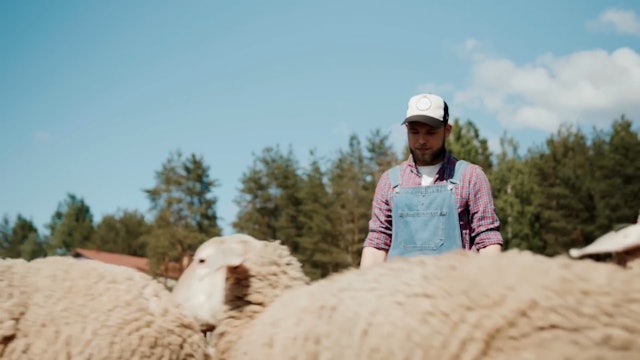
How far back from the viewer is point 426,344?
64.5 inches

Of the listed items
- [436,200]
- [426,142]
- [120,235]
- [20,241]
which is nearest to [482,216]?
[436,200]

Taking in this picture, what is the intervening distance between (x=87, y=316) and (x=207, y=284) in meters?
1.03

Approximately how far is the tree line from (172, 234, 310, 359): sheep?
34.1m

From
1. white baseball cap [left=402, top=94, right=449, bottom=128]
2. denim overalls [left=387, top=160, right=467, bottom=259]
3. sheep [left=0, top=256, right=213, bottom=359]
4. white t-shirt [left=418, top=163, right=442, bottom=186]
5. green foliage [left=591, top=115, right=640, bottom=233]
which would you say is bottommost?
sheep [left=0, top=256, right=213, bottom=359]

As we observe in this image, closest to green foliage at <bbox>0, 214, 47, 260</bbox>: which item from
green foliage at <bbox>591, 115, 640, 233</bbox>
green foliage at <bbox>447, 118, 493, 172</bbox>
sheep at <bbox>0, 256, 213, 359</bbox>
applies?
green foliage at <bbox>447, 118, 493, 172</bbox>

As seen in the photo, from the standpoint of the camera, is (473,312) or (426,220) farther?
(426,220)

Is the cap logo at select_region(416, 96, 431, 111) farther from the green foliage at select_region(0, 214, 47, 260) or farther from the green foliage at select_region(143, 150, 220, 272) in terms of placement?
the green foliage at select_region(0, 214, 47, 260)

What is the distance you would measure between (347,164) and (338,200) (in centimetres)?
362

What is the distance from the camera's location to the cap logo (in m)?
3.45

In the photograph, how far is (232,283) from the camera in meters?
4.59

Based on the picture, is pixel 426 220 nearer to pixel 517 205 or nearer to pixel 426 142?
pixel 426 142

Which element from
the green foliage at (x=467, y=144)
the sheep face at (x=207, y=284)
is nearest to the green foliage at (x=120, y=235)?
the green foliage at (x=467, y=144)

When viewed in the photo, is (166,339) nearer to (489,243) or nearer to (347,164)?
(489,243)

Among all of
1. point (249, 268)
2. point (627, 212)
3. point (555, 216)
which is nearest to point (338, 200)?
point (555, 216)
